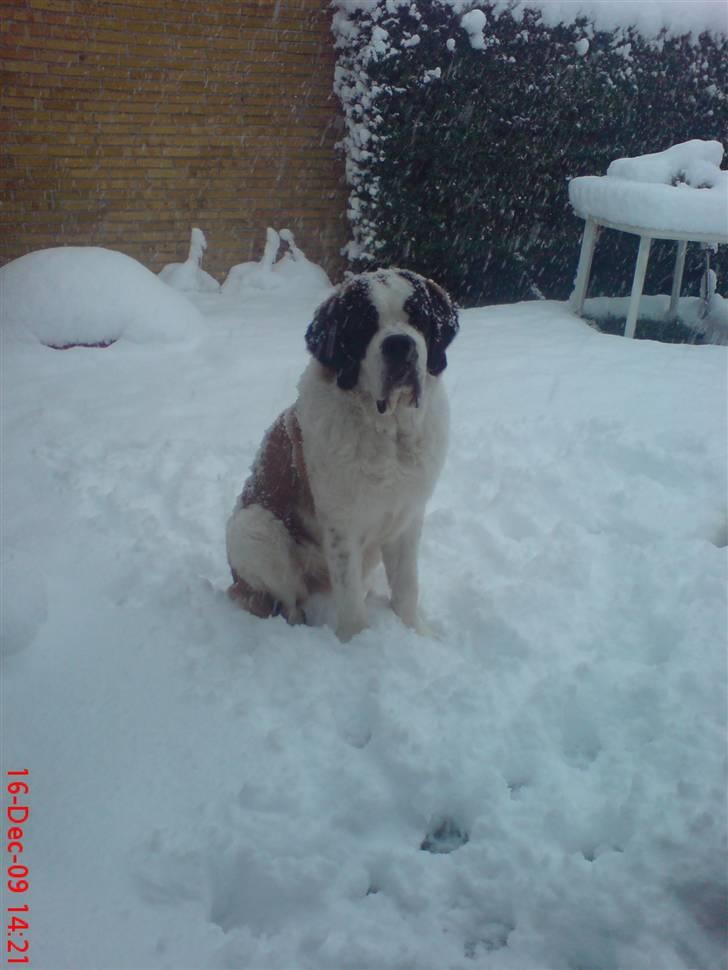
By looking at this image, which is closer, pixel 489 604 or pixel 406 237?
pixel 489 604

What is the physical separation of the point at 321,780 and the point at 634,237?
750 cm

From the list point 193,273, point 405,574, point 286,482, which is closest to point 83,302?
point 193,273

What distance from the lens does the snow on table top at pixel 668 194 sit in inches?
241

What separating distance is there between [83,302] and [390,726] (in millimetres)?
4646

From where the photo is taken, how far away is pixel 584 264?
A: 23.6 feet

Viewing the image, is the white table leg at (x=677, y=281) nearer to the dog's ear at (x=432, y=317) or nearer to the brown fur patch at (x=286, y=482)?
the dog's ear at (x=432, y=317)

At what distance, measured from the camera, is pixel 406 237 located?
24.5ft

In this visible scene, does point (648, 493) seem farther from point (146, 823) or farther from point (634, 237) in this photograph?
point (634, 237)

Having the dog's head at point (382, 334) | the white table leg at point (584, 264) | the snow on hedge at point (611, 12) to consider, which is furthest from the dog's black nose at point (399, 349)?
the snow on hedge at point (611, 12)

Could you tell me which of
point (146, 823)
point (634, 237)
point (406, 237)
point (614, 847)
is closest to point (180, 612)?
point (146, 823)

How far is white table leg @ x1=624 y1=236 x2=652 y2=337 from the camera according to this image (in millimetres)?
6363

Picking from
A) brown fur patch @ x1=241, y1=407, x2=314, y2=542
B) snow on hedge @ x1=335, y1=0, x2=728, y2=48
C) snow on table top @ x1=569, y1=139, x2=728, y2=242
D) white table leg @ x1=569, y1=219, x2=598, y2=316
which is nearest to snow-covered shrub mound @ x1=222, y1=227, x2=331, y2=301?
snow on hedge @ x1=335, y1=0, x2=728, y2=48

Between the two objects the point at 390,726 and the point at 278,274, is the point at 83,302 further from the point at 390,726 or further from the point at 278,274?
the point at 390,726
